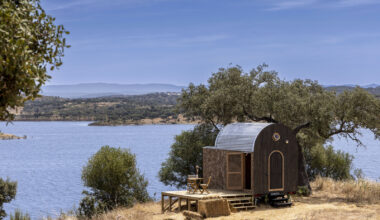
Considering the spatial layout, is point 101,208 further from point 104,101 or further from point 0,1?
point 104,101

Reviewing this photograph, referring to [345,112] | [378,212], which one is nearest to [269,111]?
[345,112]

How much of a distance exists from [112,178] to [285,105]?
1047cm

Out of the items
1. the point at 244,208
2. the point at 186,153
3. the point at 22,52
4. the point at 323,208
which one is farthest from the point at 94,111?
the point at 22,52

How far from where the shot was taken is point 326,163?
3100 cm

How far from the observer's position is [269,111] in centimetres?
2388

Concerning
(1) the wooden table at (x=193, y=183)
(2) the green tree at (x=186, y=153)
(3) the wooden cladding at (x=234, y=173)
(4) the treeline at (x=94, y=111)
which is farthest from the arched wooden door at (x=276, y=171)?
(4) the treeline at (x=94, y=111)

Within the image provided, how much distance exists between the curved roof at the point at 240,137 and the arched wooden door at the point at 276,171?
1.25 m

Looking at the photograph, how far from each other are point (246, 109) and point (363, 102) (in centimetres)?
665

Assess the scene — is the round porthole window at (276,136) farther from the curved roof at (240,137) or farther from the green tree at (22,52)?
the green tree at (22,52)

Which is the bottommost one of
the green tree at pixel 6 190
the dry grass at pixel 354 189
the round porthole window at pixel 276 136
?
the green tree at pixel 6 190

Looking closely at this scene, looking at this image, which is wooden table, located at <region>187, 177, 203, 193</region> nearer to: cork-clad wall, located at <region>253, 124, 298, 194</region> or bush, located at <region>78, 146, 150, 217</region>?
cork-clad wall, located at <region>253, 124, 298, 194</region>

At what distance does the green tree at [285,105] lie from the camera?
69.2 feet

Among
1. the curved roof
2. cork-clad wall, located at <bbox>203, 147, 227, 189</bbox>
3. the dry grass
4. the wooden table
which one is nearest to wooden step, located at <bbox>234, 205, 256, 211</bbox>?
cork-clad wall, located at <bbox>203, 147, 227, 189</bbox>

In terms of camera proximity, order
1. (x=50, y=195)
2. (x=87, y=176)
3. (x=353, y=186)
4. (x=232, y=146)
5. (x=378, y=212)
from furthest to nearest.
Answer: (x=50, y=195), (x=87, y=176), (x=353, y=186), (x=232, y=146), (x=378, y=212)
